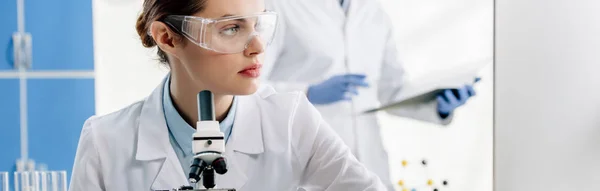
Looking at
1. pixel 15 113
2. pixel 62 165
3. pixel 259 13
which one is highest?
pixel 259 13

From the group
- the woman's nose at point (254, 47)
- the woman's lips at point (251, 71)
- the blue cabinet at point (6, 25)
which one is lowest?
the woman's lips at point (251, 71)

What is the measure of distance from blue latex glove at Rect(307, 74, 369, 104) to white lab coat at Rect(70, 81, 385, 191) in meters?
1.93

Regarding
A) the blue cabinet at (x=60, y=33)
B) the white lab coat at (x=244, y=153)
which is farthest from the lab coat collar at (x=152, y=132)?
the blue cabinet at (x=60, y=33)

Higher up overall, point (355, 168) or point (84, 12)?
point (84, 12)

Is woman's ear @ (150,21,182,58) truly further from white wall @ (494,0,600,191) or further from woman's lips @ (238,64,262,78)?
white wall @ (494,0,600,191)

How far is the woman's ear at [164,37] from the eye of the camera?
1.39 m

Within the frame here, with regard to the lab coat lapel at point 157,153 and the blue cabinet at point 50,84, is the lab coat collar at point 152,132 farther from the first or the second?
the blue cabinet at point 50,84

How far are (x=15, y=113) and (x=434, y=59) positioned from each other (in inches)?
75.8

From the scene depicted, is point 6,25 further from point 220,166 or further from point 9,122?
point 220,166

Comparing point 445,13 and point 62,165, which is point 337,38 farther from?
point 62,165

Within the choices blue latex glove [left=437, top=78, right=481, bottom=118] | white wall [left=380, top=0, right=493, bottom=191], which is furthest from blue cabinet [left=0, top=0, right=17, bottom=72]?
blue latex glove [left=437, top=78, right=481, bottom=118]

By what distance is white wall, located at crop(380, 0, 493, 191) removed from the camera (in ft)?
11.7

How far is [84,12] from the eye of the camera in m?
2.97

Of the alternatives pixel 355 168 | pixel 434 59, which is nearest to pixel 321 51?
pixel 434 59
